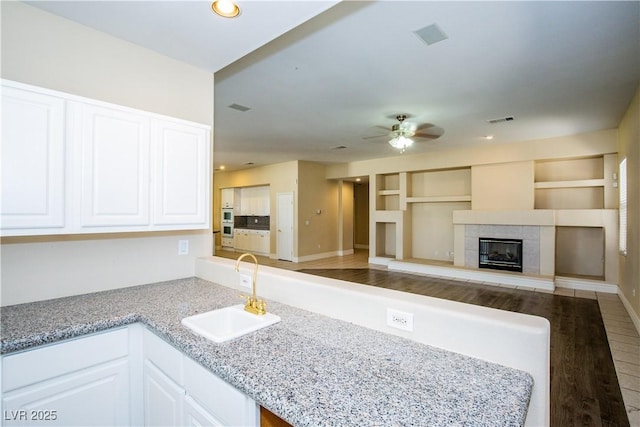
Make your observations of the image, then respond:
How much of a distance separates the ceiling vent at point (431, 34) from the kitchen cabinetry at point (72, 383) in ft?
9.63

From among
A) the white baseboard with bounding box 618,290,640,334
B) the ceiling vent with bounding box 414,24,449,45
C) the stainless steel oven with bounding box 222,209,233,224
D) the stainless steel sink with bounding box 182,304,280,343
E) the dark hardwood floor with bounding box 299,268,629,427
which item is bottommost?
the dark hardwood floor with bounding box 299,268,629,427

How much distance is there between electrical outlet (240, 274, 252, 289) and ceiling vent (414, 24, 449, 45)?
2309mm

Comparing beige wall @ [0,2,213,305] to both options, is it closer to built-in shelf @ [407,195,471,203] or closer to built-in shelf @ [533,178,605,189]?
built-in shelf @ [407,195,471,203]

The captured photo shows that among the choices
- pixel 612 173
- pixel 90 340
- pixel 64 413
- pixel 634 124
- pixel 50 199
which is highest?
pixel 634 124

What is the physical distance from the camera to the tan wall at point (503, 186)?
20.0ft

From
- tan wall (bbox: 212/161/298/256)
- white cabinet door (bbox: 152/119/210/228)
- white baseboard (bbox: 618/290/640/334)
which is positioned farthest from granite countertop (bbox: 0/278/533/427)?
tan wall (bbox: 212/161/298/256)

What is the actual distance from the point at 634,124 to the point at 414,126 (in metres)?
2.69

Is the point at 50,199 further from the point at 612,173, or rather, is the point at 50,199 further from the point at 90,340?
the point at 612,173

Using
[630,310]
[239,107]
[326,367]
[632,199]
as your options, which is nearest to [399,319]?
[326,367]

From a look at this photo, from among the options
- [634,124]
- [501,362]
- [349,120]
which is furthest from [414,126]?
[501,362]

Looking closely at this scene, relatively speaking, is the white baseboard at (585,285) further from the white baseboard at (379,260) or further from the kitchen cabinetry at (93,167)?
the kitchen cabinetry at (93,167)

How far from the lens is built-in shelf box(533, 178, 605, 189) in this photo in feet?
18.3

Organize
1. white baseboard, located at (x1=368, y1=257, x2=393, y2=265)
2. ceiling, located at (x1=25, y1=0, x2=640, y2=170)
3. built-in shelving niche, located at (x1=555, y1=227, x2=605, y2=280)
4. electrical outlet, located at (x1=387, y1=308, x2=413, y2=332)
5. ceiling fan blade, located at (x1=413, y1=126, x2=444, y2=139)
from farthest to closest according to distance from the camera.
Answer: white baseboard, located at (x1=368, y1=257, x2=393, y2=265) < built-in shelving niche, located at (x1=555, y1=227, x2=605, y2=280) < ceiling fan blade, located at (x1=413, y1=126, x2=444, y2=139) < ceiling, located at (x1=25, y1=0, x2=640, y2=170) < electrical outlet, located at (x1=387, y1=308, x2=413, y2=332)

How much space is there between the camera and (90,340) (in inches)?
62.1
